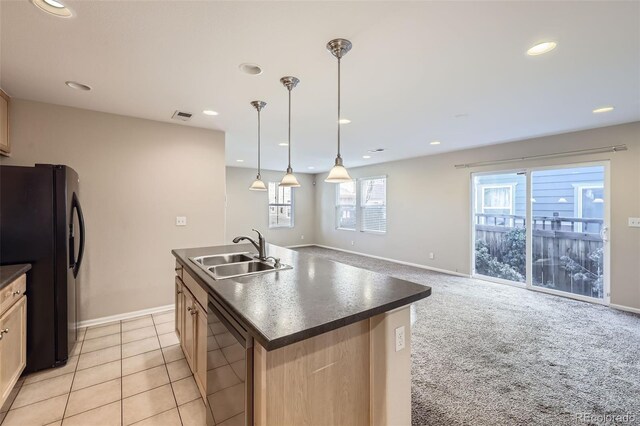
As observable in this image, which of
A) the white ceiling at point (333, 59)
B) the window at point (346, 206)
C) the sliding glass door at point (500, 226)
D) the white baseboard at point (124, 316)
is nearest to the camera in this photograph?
the white ceiling at point (333, 59)

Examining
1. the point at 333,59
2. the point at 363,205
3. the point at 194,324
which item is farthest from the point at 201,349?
the point at 363,205

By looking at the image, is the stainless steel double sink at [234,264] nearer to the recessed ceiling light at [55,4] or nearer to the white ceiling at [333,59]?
the white ceiling at [333,59]

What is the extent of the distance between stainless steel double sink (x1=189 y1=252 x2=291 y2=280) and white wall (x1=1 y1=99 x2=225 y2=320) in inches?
62.0

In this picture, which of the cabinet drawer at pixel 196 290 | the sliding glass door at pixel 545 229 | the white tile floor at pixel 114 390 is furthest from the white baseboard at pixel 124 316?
the sliding glass door at pixel 545 229

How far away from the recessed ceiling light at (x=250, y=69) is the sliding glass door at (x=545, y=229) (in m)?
4.55

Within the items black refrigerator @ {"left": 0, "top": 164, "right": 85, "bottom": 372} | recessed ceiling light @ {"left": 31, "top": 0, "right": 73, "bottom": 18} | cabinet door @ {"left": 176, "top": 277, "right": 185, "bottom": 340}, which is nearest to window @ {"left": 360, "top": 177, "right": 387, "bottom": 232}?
cabinet door @ {"left": 176, "top": 277, "right": 185, "bottom": 340}

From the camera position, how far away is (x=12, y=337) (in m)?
1.93

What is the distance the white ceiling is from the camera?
1.60 m

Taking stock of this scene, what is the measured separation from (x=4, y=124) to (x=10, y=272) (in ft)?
5.60

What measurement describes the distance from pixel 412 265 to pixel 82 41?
20.5ft

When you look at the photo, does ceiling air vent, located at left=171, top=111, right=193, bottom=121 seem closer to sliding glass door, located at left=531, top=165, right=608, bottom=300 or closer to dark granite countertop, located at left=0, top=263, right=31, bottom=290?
dark granite countertop, located at left=0, top=263, right=31, bottom=290

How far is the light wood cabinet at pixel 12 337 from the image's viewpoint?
178 cm

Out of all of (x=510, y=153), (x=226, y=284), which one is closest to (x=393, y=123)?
(x=510, y=153)

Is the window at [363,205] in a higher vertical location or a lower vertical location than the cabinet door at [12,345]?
higher
